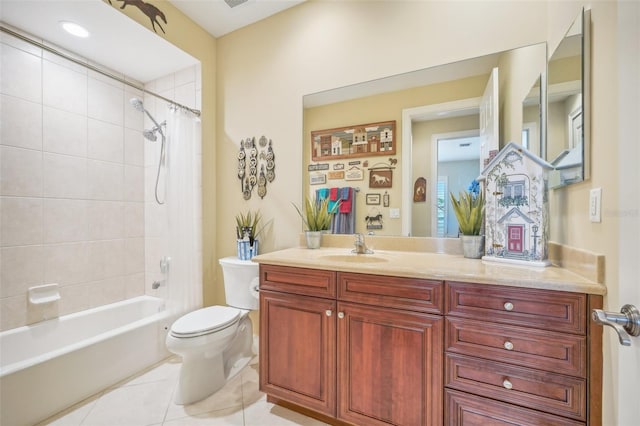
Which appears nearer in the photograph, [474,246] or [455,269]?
[455,269]

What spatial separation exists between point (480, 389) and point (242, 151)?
2203 millimetres

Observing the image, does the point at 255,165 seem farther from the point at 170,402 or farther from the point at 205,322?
the point at 170,402

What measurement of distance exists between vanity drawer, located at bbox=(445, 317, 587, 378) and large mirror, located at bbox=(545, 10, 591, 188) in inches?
24.5

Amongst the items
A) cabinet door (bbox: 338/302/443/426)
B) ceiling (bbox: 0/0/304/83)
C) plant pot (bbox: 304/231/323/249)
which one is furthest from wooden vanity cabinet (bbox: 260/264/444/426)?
ceiling (bbox: 0/0/304/83)

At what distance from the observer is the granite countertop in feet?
3.19

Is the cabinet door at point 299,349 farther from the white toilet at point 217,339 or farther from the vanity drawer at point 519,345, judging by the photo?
the vanity drawer at point 519,345

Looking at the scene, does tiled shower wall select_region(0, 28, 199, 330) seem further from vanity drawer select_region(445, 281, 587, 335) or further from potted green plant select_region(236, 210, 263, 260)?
vanity drawer select_region(445, 281, 587, 335)

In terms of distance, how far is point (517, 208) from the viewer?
131cm

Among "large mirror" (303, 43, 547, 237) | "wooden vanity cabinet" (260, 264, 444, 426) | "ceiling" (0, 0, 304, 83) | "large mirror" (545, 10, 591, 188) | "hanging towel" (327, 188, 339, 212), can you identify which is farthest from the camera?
"hanging towel" (327, 188, 339, 212)

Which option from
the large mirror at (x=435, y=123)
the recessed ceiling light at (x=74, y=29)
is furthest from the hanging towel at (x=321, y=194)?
the recessed ceiling light at (x=74, y=29)

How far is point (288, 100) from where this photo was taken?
7.06ft

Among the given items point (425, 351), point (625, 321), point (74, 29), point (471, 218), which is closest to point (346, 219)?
point (471, 218)

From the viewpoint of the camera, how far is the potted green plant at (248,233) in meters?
2.18

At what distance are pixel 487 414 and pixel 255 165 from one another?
209cm
